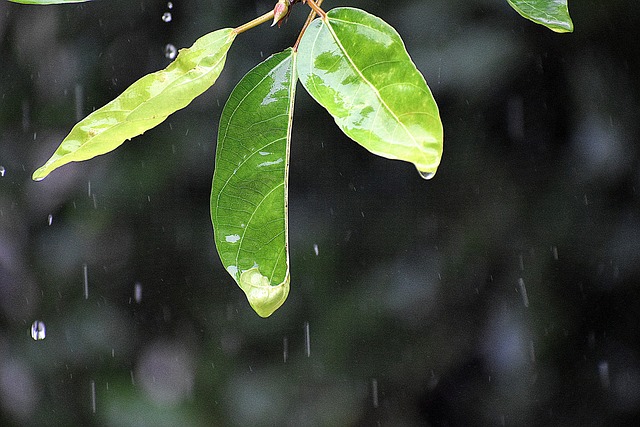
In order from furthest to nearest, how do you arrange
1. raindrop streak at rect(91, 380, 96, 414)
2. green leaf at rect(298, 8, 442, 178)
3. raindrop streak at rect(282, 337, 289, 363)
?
raindrop streak at rect(91, 380, 96, 414) < raindrop streak at rect(282, 337, 289, 363) < green leaf at rect(298, 8, 442, 178)

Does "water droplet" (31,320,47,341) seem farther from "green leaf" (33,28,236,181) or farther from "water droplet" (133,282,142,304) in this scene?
"green leaf" (33,28,236,181)

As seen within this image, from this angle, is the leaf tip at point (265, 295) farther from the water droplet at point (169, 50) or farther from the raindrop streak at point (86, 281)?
the raindrop streak at point (86, 281)

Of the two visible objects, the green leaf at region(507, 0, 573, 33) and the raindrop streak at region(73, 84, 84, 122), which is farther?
the raindrop streak at region(73, 84, 84, 122)

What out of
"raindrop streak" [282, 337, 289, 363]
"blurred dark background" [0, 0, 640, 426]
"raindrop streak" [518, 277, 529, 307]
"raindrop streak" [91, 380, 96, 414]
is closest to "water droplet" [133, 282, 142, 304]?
"blurred dark background" [0, 0, 640, 426]

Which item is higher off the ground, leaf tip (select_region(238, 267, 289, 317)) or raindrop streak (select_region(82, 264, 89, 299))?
leaf tip (select_region(238, 267, 289, 317))

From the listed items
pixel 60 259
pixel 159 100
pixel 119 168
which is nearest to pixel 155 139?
pixel 119 168

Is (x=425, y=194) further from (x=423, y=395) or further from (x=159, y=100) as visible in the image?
(x=159, y=100)

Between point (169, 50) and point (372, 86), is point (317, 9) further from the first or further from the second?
point (169, 50)

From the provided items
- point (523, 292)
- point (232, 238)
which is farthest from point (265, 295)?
point (523, 292)
